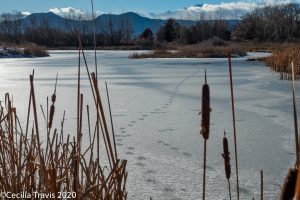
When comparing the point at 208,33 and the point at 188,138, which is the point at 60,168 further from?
the point at 208,33

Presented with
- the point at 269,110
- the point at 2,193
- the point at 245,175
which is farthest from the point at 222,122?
the point at 2,193

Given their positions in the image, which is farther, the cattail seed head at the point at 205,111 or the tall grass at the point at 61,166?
the tall grass at the point at 61,166

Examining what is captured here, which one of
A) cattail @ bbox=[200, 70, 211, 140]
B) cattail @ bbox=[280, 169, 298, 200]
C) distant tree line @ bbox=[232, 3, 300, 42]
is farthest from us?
distant tree line @ bbox=[232, 3, 300, 42]

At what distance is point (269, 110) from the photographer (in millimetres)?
2904

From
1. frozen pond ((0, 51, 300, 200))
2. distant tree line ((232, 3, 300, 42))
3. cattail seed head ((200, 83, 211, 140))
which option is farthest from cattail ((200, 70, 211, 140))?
distant tree line ((232, 3, 300, 42))

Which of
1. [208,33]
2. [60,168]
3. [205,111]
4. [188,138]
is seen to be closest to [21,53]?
[188,138]

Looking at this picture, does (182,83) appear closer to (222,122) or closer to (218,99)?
(218,99)

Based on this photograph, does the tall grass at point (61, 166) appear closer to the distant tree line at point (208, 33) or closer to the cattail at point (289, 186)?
the cattail at point (289, 186)

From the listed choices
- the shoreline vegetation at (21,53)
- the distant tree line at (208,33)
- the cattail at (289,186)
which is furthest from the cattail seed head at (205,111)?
the distant tree line at (208,33)

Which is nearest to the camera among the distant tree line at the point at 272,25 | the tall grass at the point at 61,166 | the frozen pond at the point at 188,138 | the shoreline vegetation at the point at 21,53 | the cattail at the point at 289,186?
the cattail at the point at 289,186

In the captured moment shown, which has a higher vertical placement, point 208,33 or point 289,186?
point 208,33

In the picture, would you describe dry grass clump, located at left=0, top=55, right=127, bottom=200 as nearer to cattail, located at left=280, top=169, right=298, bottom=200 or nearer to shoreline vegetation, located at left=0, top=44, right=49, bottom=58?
cattail, located at left=280, top=169, right=298, bottom=200

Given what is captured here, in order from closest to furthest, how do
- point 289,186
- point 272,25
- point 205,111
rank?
1. point 289,186
2. point 205,111
3. point 272,25

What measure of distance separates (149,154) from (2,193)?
916mm
